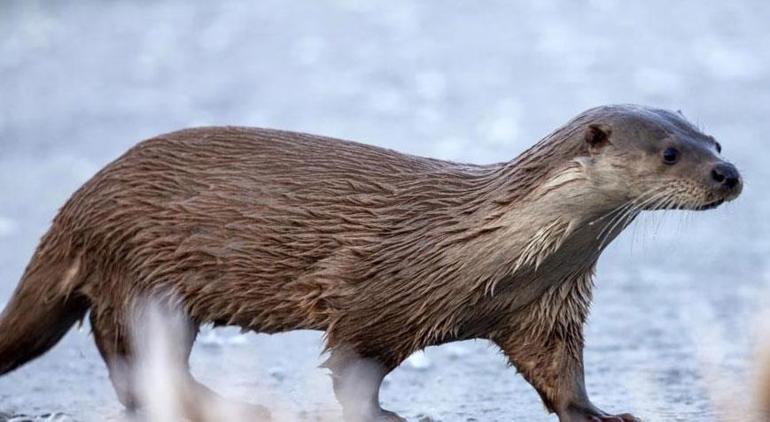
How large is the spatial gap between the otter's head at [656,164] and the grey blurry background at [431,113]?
2.04ft

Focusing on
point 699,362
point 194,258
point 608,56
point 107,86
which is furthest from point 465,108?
point 194,258

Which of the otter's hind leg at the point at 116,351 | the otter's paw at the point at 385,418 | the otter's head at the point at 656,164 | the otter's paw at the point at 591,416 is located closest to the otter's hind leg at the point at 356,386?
the otter's paw at the point at 385,418

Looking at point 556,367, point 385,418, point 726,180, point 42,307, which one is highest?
point 726,180

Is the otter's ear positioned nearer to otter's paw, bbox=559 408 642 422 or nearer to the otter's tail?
otter's paw, bbox=559 408 642 422

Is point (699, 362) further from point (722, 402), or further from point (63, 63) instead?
point (63, 63)

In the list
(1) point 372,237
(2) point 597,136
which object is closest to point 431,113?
(1) point 372,237

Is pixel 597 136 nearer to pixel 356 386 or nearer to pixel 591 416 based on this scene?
pixel 591 416

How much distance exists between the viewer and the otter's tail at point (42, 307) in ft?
17.8

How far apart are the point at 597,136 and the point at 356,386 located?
0.90 meters

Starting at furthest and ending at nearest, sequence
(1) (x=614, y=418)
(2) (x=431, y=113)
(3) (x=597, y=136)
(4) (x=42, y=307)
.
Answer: (2) (x=431, y=113) < (4) (x=42, y=307) < (1) (x=614, y=418) < (3) (x=597, y=136)

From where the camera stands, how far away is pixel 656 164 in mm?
4617

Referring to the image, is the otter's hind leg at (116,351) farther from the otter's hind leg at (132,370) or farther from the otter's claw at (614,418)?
the otter's claw at (614,418)

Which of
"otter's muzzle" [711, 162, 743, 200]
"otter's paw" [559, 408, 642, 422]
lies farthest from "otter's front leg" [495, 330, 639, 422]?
"otter's muzzle" [711, 162, 743, 200]

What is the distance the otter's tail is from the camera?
17.8ft
